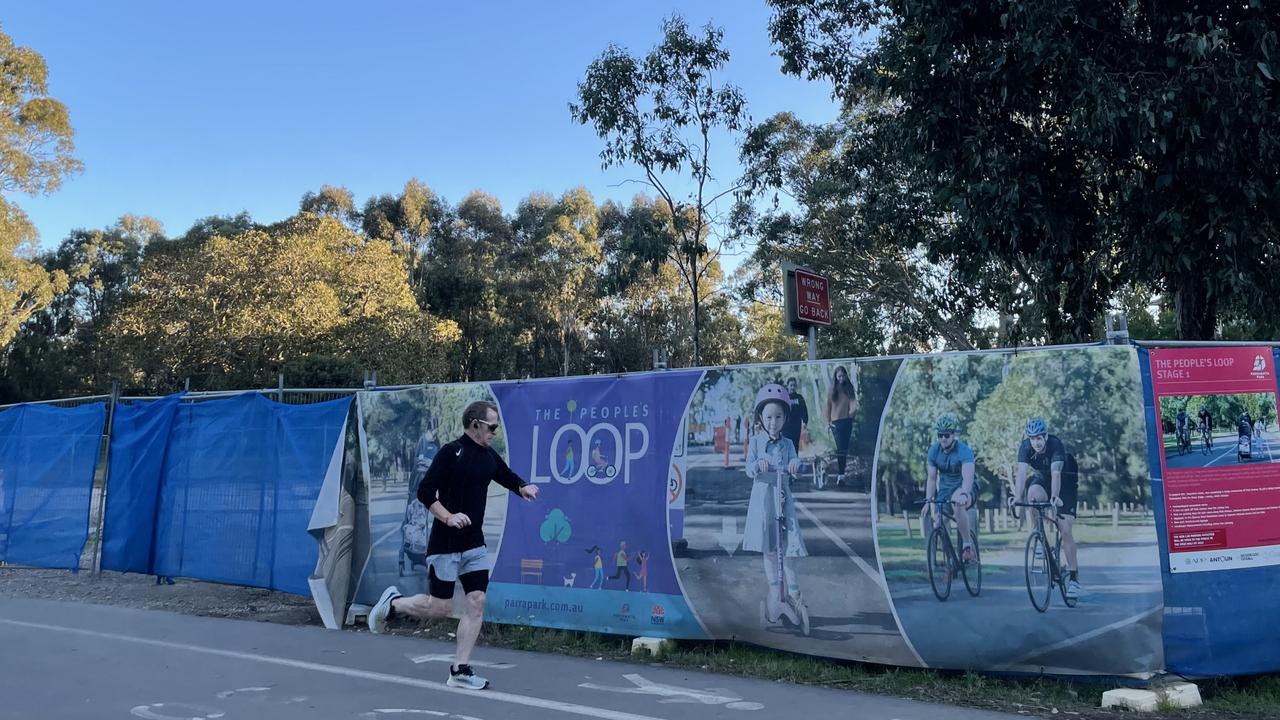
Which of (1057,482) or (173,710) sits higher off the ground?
(1057,482)

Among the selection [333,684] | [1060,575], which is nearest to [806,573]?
[1060,575]

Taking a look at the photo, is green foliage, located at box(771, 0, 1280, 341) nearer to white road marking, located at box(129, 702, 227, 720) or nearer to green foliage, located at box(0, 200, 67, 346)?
white road marking, located at box(129, 702, 227, 720)

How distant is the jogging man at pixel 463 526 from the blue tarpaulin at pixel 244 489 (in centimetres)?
315

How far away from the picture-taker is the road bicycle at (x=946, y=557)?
19.9 feet

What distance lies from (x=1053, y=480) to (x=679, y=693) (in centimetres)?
261

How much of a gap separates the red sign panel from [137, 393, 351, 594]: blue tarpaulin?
14.2 ft

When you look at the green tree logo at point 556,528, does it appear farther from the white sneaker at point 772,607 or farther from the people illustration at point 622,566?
the white sneaker at point 772,607

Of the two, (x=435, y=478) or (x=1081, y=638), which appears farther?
(x=435, y=478)

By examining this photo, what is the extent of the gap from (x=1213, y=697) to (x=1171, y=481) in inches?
49.7

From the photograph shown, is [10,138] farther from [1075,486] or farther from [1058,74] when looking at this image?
[1075,486]

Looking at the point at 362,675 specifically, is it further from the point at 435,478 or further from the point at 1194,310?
the point at 1194,310

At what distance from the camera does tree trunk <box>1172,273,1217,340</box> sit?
36.6 ft

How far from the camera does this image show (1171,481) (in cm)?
570

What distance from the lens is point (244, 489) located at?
33.0 feet
